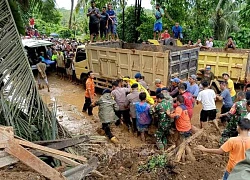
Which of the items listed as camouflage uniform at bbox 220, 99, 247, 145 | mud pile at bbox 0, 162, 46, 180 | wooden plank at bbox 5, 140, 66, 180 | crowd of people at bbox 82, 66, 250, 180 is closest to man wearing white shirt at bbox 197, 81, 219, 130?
crowd of people at bbox 82, 66, 250, 180

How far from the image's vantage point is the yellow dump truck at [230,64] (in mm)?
9008

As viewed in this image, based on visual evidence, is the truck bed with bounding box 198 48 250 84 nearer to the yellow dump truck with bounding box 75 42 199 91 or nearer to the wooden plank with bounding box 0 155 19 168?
the yellow dump truck with bounding box 75 42 199 91

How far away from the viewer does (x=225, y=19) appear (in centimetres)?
1650

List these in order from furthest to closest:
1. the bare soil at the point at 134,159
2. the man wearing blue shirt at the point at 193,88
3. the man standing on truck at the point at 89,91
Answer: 1. the man standing on truck at the point at 89,91
2. the man wearing blue shirt at the point at 193,88
3. the bare soil at the point at 134,159

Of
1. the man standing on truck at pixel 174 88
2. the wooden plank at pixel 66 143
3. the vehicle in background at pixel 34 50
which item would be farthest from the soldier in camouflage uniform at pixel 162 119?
the vehicle in background at pixel 34 50

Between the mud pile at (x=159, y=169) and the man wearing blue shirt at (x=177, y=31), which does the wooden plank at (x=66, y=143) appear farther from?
the man wearing blue shirt at (x=177, y=31)

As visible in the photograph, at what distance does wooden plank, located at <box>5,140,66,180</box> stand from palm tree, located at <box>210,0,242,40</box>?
577 inches

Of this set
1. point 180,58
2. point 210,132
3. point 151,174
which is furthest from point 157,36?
point 151,174

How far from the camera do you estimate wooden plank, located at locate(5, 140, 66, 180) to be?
3127 millimetres

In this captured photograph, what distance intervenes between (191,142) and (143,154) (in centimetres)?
106

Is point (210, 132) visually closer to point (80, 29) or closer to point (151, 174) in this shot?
point (151, 174)

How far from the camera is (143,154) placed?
5.88m

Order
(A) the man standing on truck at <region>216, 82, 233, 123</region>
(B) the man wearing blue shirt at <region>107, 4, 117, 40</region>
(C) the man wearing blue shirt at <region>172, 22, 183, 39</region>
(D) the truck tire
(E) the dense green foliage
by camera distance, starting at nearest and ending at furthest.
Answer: (A) the man standing on truck at <region>216, 82, 233, 123</region> → (D) the truck tire → (B) the man wearing blue shirt at <region>107, 4, 117, 40</region> → (C) the man wearing blue shirt at <region>172, 22, 183, 39</region> → (E) the dense green foliage

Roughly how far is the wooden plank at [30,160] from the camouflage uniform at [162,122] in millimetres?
2975
